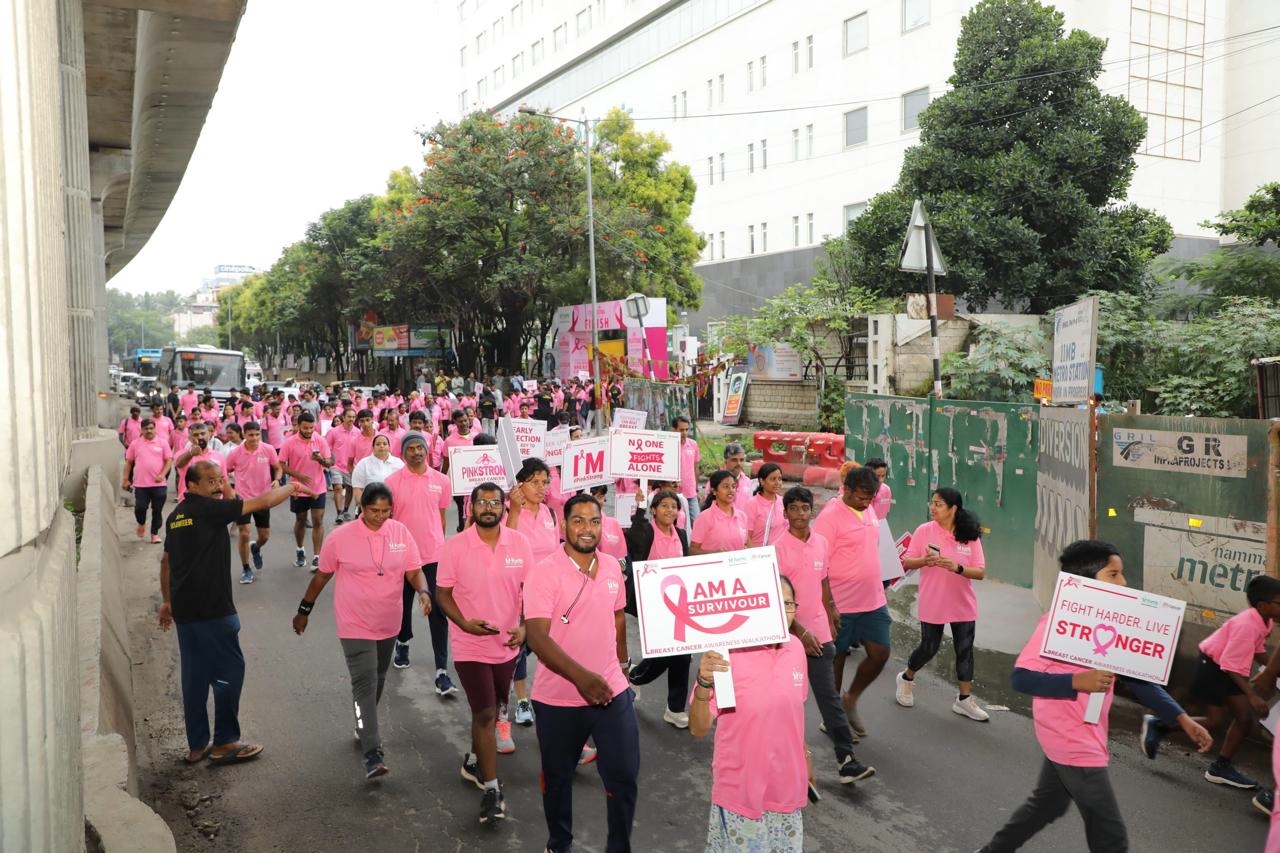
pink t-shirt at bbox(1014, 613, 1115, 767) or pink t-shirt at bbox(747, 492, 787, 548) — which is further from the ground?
pink t-shirt at bbox(747, 492, 787, 548)

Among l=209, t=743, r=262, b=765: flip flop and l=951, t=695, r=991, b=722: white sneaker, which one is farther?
l=951, t=695, r=991, b=722: white sneaker

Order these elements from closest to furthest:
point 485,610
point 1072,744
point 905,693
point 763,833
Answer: point 763,833, point 1072,744, point 485,610, point 905,693

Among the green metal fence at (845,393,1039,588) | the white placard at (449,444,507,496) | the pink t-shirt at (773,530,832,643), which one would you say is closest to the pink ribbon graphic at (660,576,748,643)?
the pink t-shirt at (773,530,832,643)

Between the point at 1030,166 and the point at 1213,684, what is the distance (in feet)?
83.2

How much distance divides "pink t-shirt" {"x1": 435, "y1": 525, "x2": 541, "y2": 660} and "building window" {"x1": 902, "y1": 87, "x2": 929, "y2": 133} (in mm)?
37542

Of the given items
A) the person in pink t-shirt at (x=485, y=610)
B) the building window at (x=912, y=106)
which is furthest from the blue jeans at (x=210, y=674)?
the building window at (x=912, y=106)

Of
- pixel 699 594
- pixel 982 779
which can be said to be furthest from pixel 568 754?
pixel 982 779

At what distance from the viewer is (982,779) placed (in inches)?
245

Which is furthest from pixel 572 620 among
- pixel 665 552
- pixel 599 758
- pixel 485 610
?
pixel 665 552

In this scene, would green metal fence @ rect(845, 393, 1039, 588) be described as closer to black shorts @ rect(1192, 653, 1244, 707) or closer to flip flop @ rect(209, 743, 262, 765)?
black shorts @ rect(1192, 653, 1244, 707)

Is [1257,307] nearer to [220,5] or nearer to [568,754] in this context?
[220,5]

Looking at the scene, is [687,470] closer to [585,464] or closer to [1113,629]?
[585,464]

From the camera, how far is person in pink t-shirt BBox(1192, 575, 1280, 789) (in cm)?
584

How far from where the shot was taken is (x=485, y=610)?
587 cm
